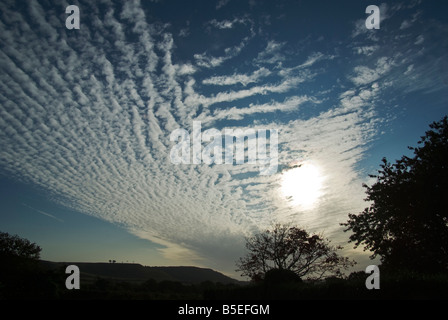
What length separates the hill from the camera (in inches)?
4882

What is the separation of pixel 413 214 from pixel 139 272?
457 ft

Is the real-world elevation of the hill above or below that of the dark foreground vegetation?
below

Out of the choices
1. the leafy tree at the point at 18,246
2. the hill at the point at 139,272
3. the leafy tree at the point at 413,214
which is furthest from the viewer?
the hill at the point at 139,272

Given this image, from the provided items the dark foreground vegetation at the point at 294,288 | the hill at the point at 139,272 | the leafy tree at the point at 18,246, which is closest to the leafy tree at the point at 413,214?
the dark foreground vegetation at the point at 294,288

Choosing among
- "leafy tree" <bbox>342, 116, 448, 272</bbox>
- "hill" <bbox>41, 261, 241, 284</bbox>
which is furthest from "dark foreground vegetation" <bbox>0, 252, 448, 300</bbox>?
"hill" <bbox>41, 261, 241, 284</bbox>

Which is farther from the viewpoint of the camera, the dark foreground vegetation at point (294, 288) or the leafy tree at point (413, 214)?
the leafy tree at point (413, 214)

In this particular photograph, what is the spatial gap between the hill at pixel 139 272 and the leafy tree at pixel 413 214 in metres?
103

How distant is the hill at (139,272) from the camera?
124 m

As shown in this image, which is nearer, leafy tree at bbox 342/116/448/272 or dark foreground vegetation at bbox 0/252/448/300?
dark foreground vegetation at bbox 0/252/448/300

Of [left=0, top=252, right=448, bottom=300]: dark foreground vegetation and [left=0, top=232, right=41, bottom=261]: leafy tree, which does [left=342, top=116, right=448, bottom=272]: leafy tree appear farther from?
[left=0, top=232, right=41, bottom=261]: leafy tree

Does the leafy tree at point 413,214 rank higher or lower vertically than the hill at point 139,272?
higher

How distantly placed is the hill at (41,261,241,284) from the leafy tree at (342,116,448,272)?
103m

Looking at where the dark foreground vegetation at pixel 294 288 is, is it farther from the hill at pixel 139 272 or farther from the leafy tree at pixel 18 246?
the hill at pixel 139 272
